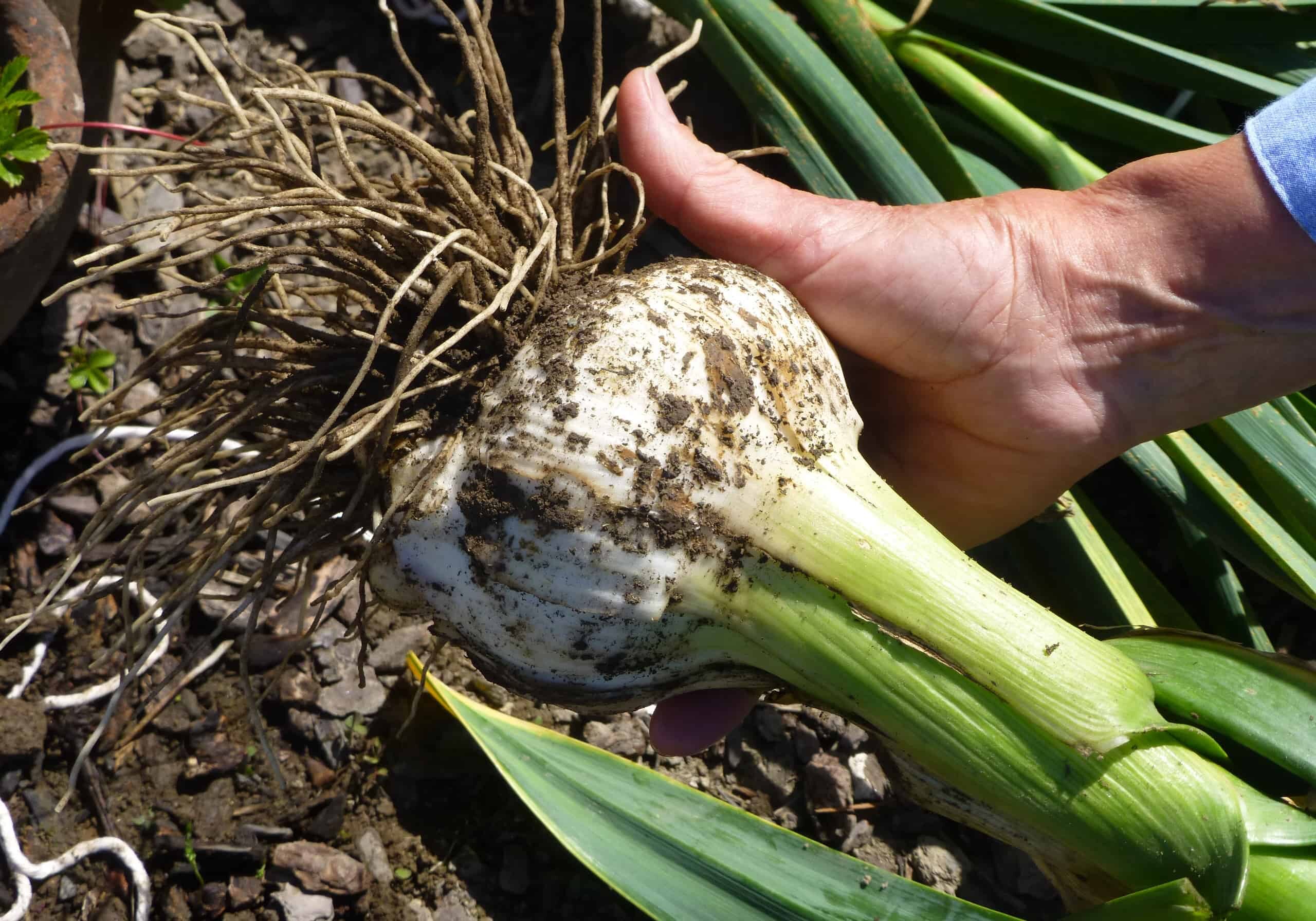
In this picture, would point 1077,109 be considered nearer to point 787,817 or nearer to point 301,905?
point 787,817

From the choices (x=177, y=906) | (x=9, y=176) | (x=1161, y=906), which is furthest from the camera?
(x=177, y=906)

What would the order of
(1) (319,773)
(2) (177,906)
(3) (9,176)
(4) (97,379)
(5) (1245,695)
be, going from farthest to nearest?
(4) (97,379)
(1) (319,773)
(2) (177,906)
(3) (9,176)
(5) (1245,695)

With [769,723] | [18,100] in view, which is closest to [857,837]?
[769,723]

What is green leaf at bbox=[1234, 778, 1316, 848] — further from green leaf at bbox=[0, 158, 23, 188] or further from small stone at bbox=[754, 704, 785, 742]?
green leaf at bbox=[0, 158, 23, 188]

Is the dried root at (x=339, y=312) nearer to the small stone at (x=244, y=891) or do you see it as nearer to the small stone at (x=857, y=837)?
the small stone at (x=244, y=891)

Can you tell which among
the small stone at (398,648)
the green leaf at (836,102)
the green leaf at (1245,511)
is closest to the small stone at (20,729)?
the small stone at (398,648)

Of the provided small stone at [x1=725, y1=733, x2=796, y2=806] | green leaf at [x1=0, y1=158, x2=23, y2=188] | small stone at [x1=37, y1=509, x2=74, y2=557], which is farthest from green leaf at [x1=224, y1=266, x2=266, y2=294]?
small stone at [x1=725, y1=733, x2=796, y2=806]

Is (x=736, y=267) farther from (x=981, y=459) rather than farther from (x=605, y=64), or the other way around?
(x=605, y=64)
